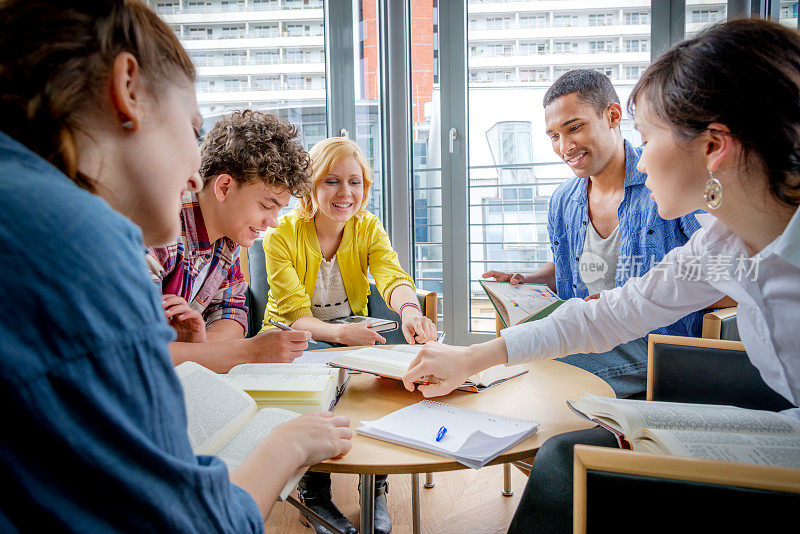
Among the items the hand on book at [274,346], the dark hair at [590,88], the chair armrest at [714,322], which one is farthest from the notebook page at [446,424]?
the dark hair at [590,88]

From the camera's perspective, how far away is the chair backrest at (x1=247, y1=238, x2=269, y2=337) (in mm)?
2441

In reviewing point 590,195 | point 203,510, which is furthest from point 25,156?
point 590,195

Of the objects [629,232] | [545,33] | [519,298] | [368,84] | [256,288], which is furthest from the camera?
[368,84]

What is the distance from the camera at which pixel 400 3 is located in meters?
3.28

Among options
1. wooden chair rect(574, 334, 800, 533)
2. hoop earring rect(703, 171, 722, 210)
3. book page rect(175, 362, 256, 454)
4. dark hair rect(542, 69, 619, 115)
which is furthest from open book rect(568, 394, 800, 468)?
dark hair rect(542, 69, 619, 115)

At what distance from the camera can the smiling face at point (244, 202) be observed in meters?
1.52

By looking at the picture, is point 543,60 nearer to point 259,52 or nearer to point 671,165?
point 259,52

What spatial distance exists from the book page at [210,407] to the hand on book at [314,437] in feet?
0.38

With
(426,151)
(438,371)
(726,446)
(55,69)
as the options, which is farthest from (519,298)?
(426,151)

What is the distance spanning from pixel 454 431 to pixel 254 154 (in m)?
0.97

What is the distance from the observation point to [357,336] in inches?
67.4

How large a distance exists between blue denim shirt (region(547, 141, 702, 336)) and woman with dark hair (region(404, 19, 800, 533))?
64 centimetres

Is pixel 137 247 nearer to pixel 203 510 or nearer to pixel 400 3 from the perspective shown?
pixel 203 510

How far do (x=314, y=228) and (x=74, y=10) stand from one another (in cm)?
178
